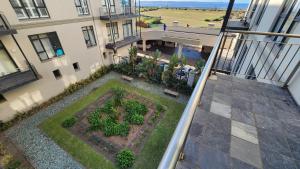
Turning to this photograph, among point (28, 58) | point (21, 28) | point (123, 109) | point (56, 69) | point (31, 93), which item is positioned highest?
point (21, 28)

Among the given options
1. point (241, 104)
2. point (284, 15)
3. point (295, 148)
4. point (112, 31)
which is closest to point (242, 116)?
point (241, 104)

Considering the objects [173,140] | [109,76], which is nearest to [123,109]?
[109,76]

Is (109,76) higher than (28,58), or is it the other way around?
(28,58)

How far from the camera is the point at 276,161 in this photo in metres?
1.97

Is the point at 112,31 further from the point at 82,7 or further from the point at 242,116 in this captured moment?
the point at 242,116

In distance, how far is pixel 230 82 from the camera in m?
3.70

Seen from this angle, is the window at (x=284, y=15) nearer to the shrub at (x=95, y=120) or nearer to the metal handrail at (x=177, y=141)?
the metal handrail at (x=177, y=141)

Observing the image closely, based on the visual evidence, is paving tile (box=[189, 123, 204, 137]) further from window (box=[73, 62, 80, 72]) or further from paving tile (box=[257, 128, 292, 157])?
window (box=[73, 62, 80, 72])

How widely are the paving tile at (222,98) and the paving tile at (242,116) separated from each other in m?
0.23

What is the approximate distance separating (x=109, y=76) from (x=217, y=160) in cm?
1214

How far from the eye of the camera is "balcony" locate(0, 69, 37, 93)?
6.95 m

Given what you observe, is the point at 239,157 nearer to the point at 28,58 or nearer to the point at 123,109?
the point at 123,109

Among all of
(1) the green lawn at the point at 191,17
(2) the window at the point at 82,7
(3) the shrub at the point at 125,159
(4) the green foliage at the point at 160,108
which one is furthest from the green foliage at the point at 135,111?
(1) the green lawn at the point at 191,17

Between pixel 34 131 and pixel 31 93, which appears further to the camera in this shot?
pixel 31 93
